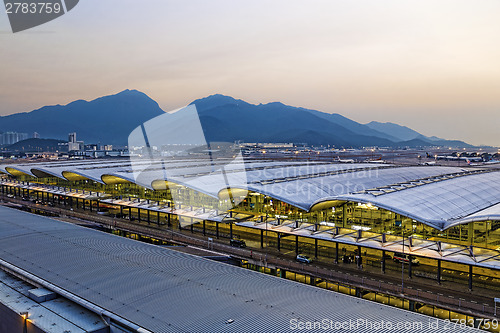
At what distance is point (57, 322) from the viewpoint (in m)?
15.2

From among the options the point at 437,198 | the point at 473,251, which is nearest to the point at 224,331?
the point at 473,251

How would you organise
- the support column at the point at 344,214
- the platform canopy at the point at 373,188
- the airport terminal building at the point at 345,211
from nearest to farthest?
1. the airport terminal building at the point at 345,211
2. the platform canopy at the point at 373,188
3. the support column at the point at 344,214

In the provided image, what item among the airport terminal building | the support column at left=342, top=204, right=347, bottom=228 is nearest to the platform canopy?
the airport terminal building

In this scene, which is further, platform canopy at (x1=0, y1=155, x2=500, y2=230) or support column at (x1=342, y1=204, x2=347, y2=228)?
support column at (x1=342, y1=204, x2=347, y2=228)

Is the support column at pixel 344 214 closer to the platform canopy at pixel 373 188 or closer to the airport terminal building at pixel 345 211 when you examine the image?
the airport terminal building at pixel 345 211

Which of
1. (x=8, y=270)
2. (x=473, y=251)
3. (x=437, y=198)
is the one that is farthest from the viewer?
(x=437, y=198)

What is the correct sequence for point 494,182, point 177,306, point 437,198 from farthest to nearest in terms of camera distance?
1. point 494,182
2. point 437,198
3. point 177,306

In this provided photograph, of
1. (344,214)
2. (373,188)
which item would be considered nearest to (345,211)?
(344,214)

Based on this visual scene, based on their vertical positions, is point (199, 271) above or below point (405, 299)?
above

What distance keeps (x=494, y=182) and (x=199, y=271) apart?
40419 mm

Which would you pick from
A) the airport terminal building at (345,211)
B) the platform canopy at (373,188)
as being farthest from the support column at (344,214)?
the platform canopy at (373,188)

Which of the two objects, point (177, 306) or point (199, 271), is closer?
point (177, 306)

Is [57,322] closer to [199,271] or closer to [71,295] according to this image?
[71,295]

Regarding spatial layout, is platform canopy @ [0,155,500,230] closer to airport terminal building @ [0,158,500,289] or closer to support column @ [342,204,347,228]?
airport terminal building @ [0,158,500,289]
